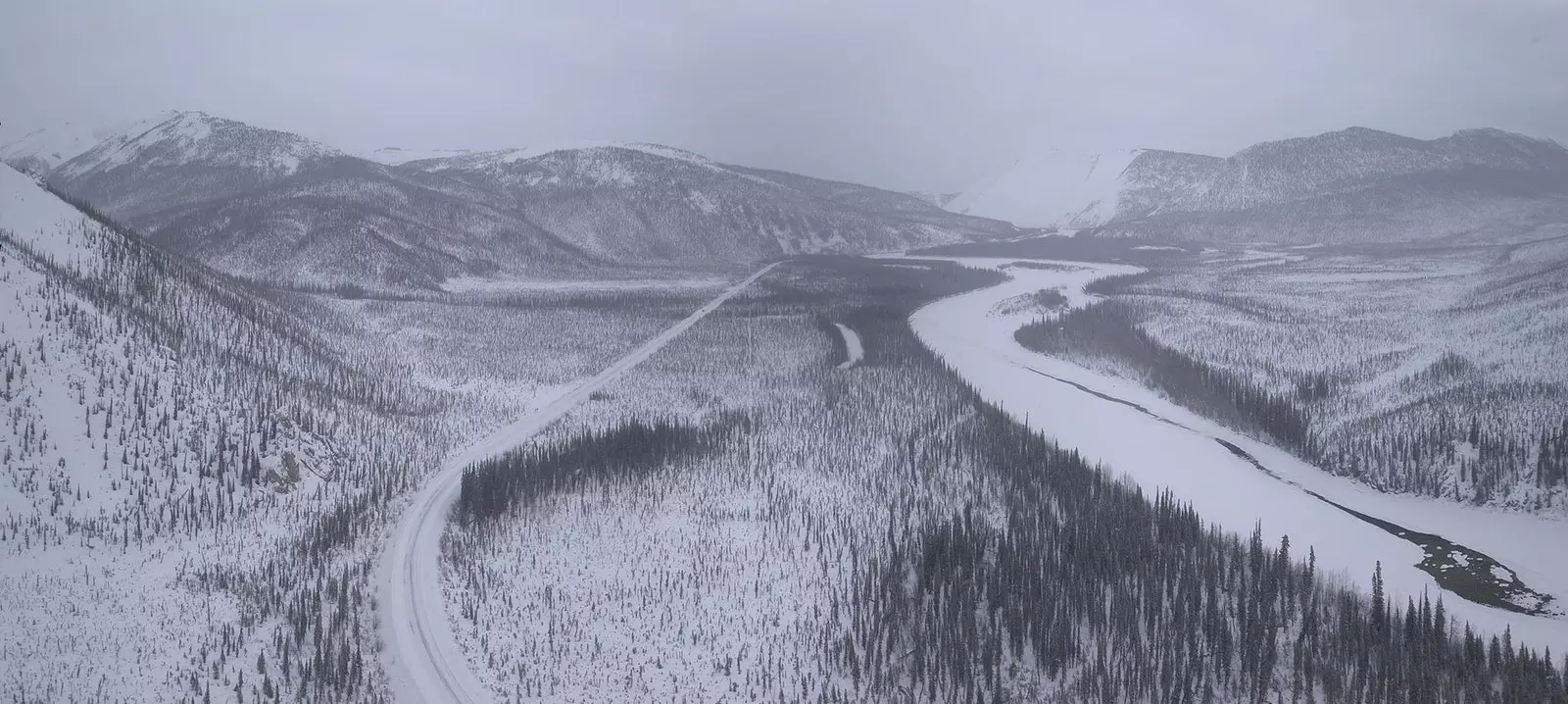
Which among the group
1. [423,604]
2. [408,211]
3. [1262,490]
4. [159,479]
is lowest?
[423,604]

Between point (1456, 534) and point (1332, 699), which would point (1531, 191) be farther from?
point (1332, 699)

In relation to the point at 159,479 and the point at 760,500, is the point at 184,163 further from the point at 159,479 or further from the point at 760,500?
the point at 760,500

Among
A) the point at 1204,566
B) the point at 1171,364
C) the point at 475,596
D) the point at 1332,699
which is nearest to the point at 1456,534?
the point at 1204,566

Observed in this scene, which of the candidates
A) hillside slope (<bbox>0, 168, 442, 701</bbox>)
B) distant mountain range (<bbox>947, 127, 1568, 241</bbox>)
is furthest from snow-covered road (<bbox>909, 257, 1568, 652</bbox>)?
distant mountain range (<bbox>947, 127, 1568, 241</bbox>)

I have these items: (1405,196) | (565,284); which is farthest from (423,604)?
(1405,196)

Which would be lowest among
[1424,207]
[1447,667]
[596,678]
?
[596,678]

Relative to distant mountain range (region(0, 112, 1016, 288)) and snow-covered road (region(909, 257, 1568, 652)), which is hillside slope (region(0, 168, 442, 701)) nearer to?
snow-covered road (region(909, 257, 1568, 652))

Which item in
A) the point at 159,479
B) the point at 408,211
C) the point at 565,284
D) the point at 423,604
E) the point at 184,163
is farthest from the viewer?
the point at 184,163

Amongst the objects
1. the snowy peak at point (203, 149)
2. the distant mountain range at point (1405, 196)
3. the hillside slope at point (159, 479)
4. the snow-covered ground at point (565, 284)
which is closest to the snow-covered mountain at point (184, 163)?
the snowy peak at point (203, 149)
